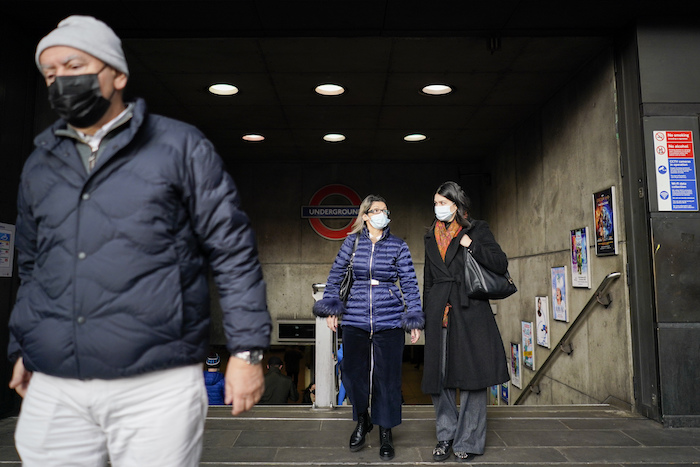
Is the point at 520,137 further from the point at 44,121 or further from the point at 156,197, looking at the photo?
the point at 156,197

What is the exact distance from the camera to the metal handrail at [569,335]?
4988mm

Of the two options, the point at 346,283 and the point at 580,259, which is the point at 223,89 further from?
the point at 580,259

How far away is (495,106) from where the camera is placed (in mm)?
7051

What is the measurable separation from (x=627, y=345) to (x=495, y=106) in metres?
3.46

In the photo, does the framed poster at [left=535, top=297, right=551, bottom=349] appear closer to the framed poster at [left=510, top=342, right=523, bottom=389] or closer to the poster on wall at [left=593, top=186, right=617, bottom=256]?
the framed poster at [left=510, top=342, right=523, bottom=389]

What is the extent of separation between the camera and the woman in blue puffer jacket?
343 centimetres

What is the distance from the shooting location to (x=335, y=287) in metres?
3.62

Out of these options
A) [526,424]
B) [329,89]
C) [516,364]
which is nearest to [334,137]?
[329,89]

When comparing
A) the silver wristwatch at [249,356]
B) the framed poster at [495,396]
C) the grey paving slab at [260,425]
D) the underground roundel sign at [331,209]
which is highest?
the underground roundel sign at [331,209]

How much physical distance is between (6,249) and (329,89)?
3604mm

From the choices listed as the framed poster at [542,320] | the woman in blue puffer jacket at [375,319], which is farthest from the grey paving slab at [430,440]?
Result: the framed poster at [542,320]

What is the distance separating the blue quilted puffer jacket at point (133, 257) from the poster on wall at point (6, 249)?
3.45 meters

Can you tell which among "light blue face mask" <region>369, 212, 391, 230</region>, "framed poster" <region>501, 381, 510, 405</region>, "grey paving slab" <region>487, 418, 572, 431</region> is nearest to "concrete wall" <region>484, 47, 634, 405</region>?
"framed poster" <region>501, 381, 510, 405</region>

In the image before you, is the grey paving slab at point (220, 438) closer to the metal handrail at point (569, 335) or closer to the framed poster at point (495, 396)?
the metal handrail at point (569, 335)
